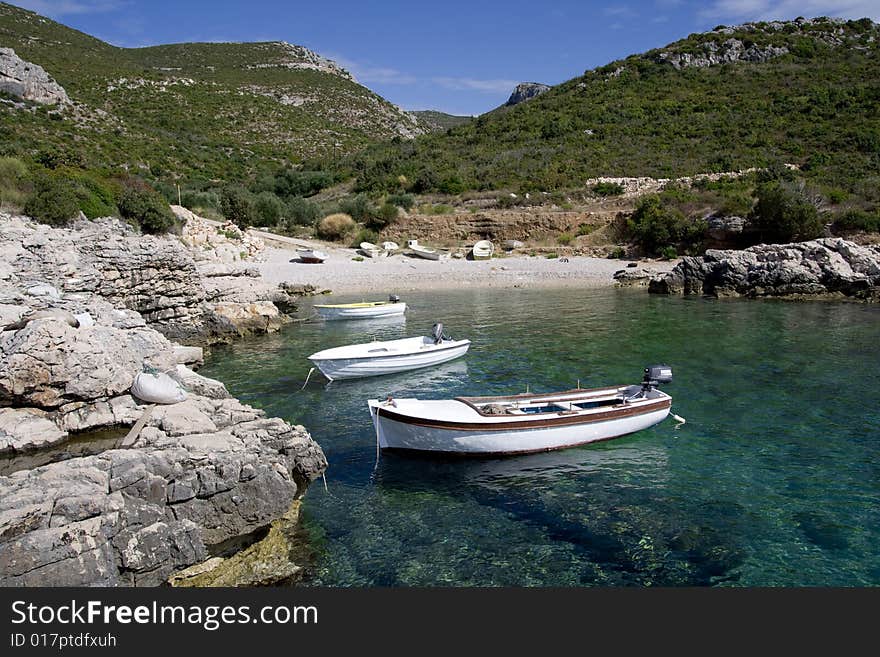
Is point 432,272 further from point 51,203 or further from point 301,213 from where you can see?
point 51,203

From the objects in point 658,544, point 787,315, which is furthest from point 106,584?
point 787,315

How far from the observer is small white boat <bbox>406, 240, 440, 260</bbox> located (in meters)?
40.7

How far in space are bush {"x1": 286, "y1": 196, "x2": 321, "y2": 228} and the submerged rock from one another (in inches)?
1165

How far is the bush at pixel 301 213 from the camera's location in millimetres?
48719

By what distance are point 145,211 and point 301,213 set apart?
18543 millimetres

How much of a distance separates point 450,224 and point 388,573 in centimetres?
4071

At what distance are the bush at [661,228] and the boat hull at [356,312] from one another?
75.8ft

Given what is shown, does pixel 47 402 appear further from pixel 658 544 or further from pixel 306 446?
pixel 658 544

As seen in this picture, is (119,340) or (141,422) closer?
(141,422)

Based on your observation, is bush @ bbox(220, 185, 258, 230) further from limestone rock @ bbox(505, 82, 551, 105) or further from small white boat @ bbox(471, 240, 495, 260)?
limestone rock @ bbox(505, 82, 551, 105)

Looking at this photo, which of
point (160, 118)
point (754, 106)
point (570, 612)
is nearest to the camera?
point (570, 612)

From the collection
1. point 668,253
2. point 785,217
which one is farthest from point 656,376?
point 668,253

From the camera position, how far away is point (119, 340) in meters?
11.1

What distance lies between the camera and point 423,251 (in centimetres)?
4134
